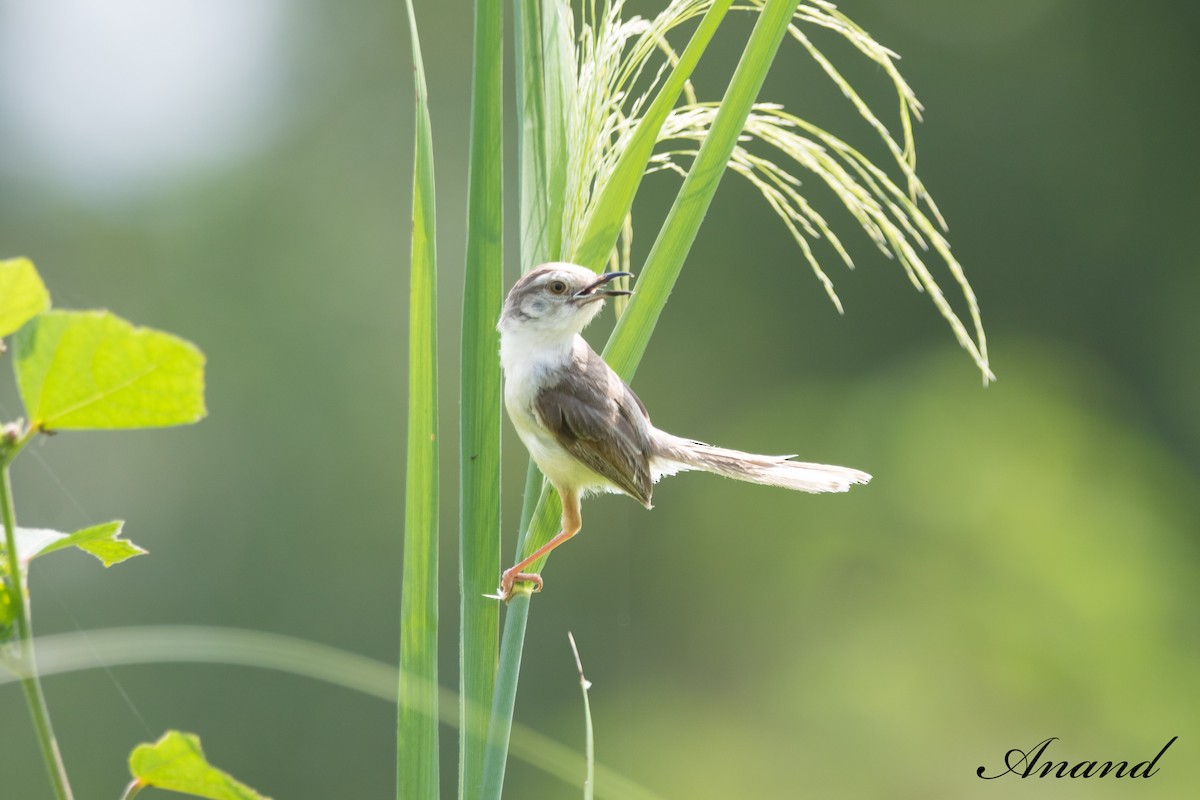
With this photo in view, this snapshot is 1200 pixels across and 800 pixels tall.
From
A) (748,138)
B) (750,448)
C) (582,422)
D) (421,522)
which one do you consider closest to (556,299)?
(582,422)

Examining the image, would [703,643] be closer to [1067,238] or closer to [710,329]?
[710,329]

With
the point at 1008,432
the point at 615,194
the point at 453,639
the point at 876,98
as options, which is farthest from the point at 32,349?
the point at 876,98

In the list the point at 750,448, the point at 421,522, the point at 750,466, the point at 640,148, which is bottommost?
the point at 750,448

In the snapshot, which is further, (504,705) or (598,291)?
(598,291)

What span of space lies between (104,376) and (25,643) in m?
0.14

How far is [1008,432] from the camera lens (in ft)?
24.3

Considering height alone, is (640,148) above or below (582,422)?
above

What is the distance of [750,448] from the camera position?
29.9 feet

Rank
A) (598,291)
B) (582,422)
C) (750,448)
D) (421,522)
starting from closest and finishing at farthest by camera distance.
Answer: (421,522)
(598,291)
(582,422)
(750,448)

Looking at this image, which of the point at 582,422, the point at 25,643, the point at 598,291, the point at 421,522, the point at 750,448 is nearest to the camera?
the point at 25,643

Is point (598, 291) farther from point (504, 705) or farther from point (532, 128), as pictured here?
point (504, 705)

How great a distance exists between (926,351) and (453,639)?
452 cm

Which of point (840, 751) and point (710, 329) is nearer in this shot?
point (840, 751)

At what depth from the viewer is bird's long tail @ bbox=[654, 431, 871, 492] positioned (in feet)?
6.30
